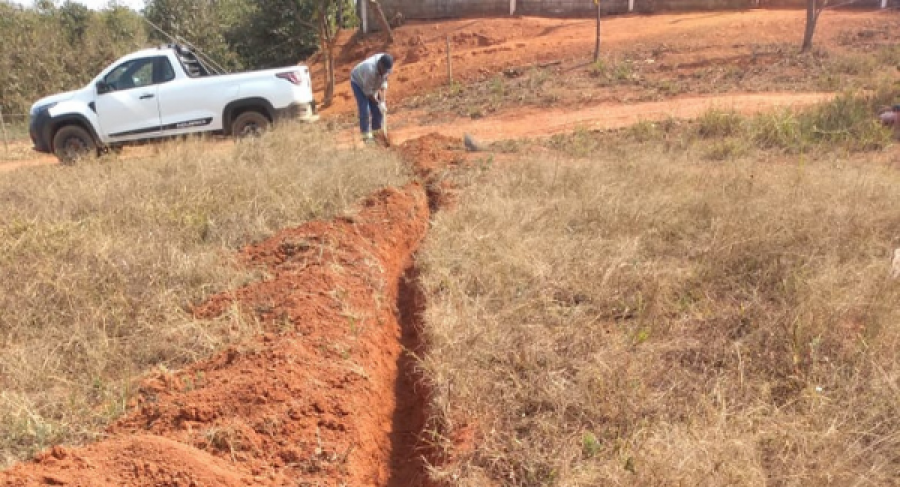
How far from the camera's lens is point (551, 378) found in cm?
338

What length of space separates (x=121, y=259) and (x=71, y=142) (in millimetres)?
7020

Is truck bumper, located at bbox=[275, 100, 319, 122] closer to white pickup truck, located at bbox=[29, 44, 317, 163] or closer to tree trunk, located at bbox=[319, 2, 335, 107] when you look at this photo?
white pickup truck, located at bbox=[29, 44, 317, 163]

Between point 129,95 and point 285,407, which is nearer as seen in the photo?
point 285,407

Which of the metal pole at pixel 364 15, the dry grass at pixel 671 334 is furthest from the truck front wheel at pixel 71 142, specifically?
the metal pole at pixel 364 15

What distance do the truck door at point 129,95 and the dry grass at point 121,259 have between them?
7.58ft

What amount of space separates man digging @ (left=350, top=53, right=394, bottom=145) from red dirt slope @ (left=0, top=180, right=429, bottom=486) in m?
5.16

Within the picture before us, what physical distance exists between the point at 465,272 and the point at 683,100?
943cm

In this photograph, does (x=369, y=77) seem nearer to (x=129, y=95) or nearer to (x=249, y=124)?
(x=249, y=124)

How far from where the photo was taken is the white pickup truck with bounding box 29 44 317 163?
32.1ft

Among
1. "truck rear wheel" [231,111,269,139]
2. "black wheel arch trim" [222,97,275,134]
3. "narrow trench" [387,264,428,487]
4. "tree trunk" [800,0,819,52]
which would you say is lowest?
"narrow trench" [387,264,428,487]

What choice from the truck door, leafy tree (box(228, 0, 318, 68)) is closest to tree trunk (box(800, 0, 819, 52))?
the truck door

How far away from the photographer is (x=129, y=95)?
979 centimetres

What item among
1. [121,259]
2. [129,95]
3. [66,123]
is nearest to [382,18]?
[129,95]

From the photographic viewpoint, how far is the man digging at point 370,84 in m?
9.31
